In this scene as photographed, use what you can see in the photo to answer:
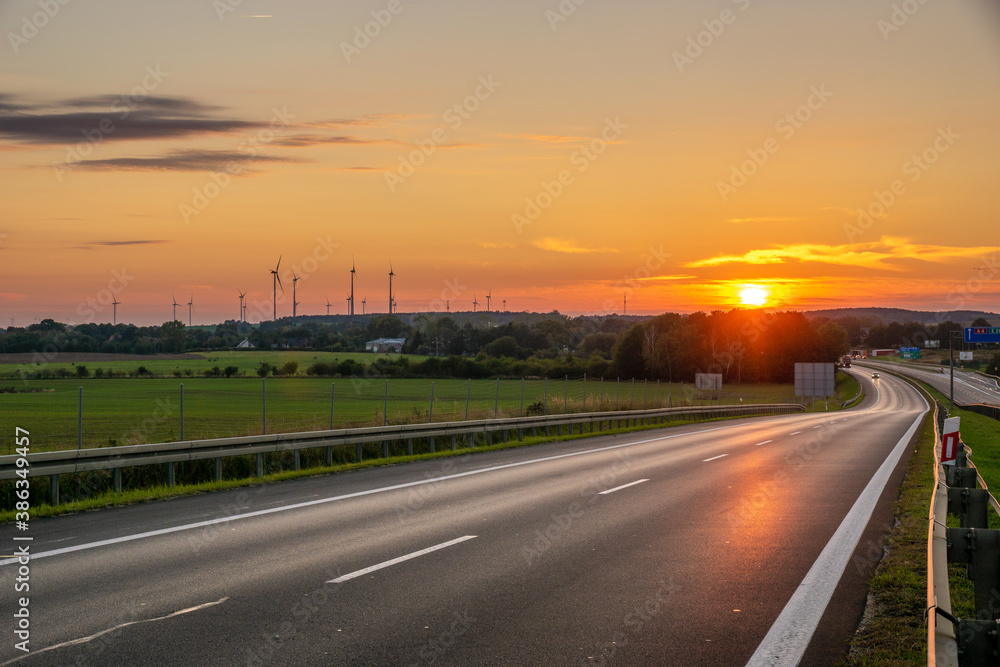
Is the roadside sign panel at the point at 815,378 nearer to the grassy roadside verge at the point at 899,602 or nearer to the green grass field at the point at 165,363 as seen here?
the green grass field at the point at 165,363

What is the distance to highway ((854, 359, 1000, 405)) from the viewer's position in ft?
359

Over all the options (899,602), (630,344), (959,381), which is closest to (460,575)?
(899,602)

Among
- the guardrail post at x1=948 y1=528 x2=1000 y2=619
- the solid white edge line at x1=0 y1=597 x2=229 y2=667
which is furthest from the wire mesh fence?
the guardrail post at x1=948 y1=528 x2=1000 y2=619

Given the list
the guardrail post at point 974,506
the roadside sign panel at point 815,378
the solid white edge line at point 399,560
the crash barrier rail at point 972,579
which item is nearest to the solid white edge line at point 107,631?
the solid white edge line at point 399,560

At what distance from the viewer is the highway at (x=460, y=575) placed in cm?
648

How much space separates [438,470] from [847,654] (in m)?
13.2

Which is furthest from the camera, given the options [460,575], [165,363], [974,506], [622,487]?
[165,363]

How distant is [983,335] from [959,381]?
84.2 m

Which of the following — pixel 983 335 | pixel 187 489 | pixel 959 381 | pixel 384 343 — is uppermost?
pixel 384 343

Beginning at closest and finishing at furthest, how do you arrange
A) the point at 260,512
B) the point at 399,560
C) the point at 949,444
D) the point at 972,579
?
the point at 972,579 → the point at 399,560 → the point at 949,444 → the point at 260,512

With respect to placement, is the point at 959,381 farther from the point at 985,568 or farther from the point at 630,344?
the point at 985,568

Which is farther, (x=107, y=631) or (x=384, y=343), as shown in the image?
(x=384, y=343)

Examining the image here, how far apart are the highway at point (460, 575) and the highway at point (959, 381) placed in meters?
100

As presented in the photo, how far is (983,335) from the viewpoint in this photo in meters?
61.4
